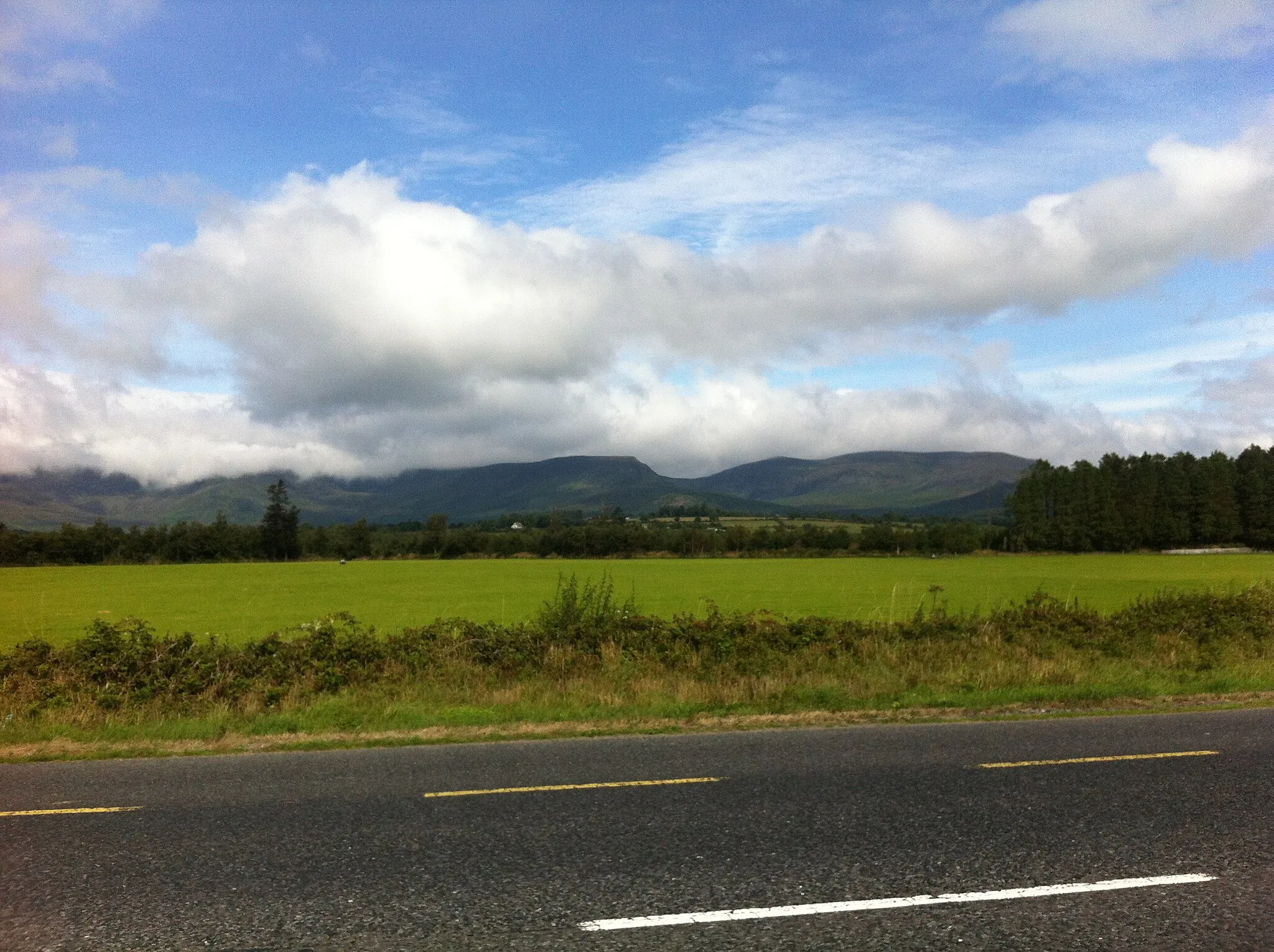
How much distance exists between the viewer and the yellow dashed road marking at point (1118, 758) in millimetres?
10812

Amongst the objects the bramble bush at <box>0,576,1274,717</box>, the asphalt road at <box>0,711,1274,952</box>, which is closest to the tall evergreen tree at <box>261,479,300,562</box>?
the bramble bush at <box>0,576,1274,717</box>

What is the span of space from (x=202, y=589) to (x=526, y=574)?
3408cm

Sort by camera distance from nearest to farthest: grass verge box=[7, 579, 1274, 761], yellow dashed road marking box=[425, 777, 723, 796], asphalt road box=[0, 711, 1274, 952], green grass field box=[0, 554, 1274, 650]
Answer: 1. asphalt road box=[0, 711, 1274, 952]
2. yellow dashed road marking box=[425, 777, 723, 796]
3. grass verge box=[7, 579, 1274, 761]
4. green grass field box=[0, 554, 1274, 650]

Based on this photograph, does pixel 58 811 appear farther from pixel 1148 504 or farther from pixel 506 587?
pixel 1148 504

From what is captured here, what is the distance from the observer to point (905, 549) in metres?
156

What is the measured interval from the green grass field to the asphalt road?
18.1 meters

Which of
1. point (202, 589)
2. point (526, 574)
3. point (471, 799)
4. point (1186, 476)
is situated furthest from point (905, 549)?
point (471, 799)

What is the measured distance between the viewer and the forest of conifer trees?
14725cm

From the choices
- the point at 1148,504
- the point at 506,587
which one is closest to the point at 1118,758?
the point at 506,587

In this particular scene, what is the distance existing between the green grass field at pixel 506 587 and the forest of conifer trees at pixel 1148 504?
20.1 meters

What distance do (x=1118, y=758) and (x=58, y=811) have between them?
12.6 meters

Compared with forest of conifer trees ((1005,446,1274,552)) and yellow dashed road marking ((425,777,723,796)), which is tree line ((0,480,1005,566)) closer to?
forest of conifer trees ((1005,446,1274,552))

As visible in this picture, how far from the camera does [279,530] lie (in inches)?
5960

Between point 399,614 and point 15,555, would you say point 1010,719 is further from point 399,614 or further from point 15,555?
point 15,555
